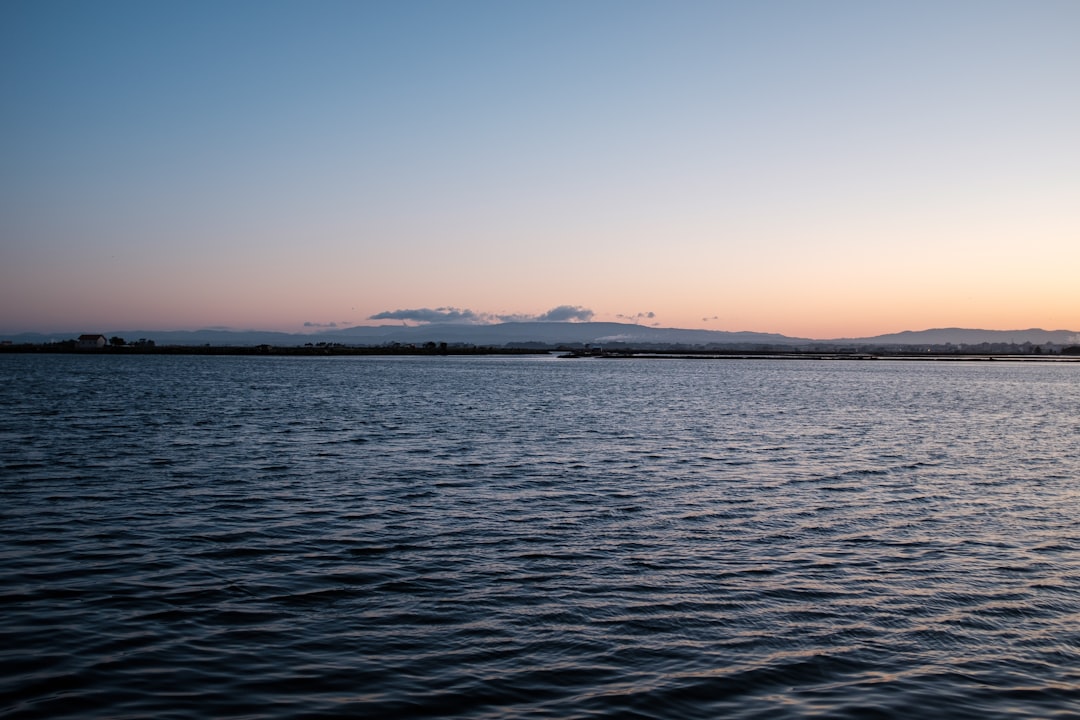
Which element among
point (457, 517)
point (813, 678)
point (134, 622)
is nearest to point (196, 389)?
point (457, 517)

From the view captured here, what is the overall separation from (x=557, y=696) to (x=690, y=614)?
148 inches

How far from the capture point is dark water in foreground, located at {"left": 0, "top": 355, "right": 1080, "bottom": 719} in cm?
1010

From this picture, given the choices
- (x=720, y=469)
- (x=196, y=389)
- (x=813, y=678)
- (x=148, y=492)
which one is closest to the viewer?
(x=813, y=678)

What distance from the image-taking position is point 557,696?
388 inches

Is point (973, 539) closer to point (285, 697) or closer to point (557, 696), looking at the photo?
point (557, 696)

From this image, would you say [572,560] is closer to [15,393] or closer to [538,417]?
[538,417]

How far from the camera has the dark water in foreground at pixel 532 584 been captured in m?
10.1

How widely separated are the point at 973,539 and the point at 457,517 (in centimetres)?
1175

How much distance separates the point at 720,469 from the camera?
29406mm

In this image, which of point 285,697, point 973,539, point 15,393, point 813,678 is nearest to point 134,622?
point 285,697

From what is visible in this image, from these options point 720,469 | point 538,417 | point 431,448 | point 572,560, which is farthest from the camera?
point 538,417

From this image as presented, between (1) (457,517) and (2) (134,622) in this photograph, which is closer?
(2) (134,622)

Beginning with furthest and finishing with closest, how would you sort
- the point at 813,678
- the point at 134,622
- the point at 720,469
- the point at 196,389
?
the point at 196,389, the point at 720,469, the point at 134,622, the point at 813,678

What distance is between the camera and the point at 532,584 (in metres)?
14.6
